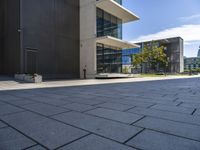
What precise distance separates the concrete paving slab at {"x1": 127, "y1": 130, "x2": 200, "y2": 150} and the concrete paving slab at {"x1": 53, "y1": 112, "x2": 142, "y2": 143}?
16 cm

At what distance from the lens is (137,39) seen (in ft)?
275

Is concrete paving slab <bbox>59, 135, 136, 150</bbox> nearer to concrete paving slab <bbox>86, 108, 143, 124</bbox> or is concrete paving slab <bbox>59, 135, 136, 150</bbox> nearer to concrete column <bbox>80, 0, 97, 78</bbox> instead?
concrete paving slab <bbox>86, 108, 143, 124</bbox>

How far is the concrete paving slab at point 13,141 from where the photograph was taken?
1.91 meters

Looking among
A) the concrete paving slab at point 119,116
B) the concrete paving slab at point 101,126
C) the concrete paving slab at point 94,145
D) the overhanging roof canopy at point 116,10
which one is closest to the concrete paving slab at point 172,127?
the concrete paving slab at point 119,116

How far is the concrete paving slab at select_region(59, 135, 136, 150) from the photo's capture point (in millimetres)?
1872

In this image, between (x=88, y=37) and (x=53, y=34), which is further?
(x=88, y=37)

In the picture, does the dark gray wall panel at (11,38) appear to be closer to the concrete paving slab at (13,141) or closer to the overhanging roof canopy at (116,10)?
the overhanging roof canopy at (116,10)

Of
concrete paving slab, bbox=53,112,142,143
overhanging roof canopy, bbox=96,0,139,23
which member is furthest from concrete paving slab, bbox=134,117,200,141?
overhanging roof canopy, bbox=96,0,139,23

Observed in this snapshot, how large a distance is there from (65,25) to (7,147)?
17904 mm

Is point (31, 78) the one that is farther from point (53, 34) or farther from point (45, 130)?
point (45, 130)

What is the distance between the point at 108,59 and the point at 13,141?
784 inches

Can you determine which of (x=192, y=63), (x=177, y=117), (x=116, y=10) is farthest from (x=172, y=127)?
(x=192, y=63)

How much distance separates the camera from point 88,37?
1923cm

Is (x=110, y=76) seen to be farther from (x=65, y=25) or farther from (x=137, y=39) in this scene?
(x=137, y=39)
